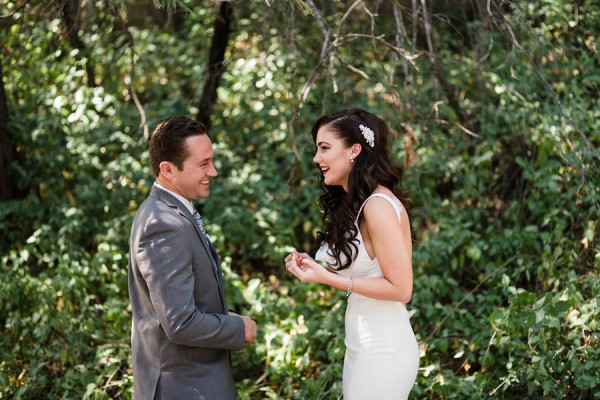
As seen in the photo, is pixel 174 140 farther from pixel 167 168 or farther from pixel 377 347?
pixel 377 347

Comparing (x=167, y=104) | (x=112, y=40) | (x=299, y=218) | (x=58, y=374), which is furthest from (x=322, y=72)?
(x=112, y=40)

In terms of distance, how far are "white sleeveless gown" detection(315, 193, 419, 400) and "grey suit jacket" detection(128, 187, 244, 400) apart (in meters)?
0.53

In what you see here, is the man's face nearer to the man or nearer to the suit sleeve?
the man

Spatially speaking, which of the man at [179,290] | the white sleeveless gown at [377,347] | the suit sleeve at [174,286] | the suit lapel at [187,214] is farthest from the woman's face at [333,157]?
the suit sleeve at [174,286]

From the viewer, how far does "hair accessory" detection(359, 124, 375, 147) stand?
3.17m

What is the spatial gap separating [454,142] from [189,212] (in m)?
3.77

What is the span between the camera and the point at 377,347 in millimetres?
3092

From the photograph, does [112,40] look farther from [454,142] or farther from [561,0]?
[561,0]

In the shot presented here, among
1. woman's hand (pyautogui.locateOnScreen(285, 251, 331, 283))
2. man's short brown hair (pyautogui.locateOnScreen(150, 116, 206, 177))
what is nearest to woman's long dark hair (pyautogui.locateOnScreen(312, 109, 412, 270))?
woman's hand (pyautogui.locateOnScreen(285, 251, 331, 283))

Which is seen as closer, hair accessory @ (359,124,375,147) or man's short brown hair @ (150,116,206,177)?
man's short brown hair @ (150,116,206,177)

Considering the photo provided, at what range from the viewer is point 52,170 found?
6508mm

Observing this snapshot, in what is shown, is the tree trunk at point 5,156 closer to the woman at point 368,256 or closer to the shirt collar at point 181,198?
the shirt collar at point 181,198

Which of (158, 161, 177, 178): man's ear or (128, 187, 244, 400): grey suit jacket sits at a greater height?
(158, 161, 177, 178): man's ear

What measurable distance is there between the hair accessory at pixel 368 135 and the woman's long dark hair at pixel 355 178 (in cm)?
1
